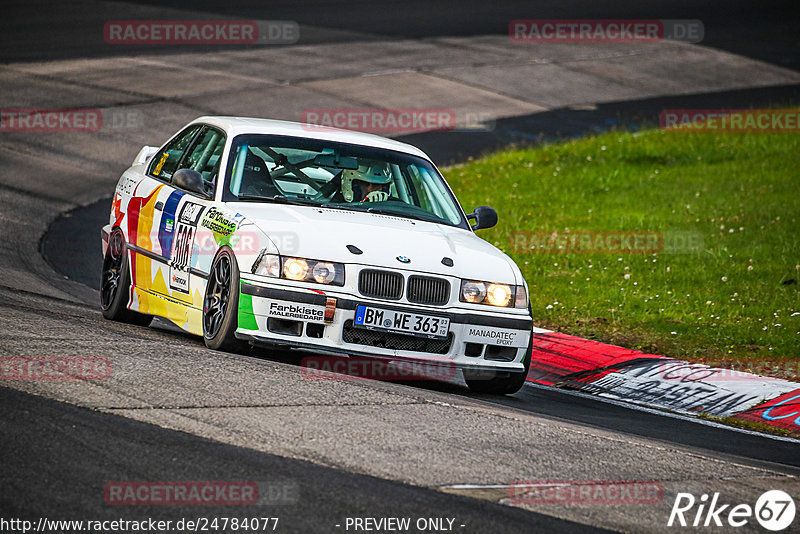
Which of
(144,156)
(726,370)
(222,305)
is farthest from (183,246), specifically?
(726,370)

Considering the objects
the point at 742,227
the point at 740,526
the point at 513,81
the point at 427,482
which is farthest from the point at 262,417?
the point at 513,81

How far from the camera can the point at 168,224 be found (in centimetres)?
903

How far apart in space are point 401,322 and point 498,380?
1.11 m

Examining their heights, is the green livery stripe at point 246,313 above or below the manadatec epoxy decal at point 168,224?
below

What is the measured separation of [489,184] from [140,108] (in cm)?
684

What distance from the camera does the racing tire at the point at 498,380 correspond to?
8438 mm

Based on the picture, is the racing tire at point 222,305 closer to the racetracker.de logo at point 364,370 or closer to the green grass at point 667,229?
the racetracker.de logo at point 364,370

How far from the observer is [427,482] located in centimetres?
550

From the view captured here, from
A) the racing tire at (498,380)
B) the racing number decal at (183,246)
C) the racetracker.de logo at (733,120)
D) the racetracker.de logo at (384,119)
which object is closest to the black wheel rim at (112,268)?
the racing number decal at (183,246)

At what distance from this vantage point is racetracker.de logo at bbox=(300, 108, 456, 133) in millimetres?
22172

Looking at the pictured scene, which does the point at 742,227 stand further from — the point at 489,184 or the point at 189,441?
the point at 189,441

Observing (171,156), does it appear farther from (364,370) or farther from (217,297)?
(364,370)

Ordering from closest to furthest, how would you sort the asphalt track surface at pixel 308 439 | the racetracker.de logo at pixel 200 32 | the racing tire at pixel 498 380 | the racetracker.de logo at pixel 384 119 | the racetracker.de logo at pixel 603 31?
1. the asphalt track surface at pixel 308 439
2. the racing tire at pixel 498 380
3. the racetracker.de logo at pixel 384 119
4. the racetracker.de logo at pixel 200 32
5. the racetracker.de logo at pixel 603 31

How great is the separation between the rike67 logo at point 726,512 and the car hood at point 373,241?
8.94 feet
